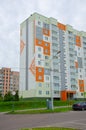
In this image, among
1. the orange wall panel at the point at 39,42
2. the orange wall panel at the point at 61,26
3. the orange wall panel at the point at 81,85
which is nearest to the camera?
the orange wall panel at the point at 39,42

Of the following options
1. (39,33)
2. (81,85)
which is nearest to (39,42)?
(39,33)

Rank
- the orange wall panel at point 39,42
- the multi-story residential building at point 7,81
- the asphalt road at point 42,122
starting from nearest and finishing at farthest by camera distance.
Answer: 1. the asphalt road at point 42,122
2. the orange wall panel at point 39,42
3. the multi-story residential building at point 7,81

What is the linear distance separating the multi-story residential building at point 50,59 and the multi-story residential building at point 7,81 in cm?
9387

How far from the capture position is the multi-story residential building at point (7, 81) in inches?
6590

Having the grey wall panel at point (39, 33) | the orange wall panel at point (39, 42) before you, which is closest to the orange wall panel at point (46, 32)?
the grey wall panel at point (39, 33)

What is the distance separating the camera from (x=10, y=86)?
174125 mm

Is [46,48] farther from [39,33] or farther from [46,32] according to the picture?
[46,32]

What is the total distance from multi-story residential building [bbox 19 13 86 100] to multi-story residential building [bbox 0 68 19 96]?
308 ft

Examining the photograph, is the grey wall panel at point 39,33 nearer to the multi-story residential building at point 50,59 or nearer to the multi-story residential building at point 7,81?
the multi-story residential building at point 50,59

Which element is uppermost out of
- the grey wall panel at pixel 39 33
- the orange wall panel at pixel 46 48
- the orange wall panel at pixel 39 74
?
the grey wall panel at pixel 39 33

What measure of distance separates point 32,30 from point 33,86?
18.7 meters

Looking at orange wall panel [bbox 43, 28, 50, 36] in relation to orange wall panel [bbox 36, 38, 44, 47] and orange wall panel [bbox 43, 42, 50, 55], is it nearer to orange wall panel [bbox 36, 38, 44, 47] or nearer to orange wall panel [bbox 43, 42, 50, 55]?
orange wall panel [bbox 43, 42, 50, 55]

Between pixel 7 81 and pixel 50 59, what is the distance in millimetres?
106392

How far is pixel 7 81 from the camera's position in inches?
6801
